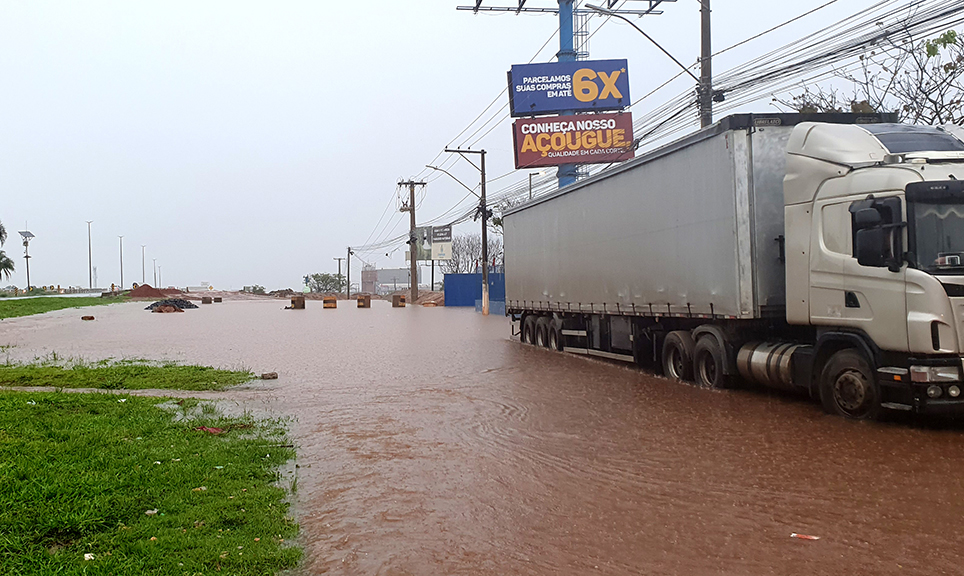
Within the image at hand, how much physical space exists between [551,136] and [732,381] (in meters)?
33.9

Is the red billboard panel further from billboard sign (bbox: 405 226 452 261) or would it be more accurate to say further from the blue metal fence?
billboard sign (bbox: 405 226 452 261)

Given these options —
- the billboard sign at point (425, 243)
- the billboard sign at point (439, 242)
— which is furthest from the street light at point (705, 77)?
the billboard sign at point (439, 242)

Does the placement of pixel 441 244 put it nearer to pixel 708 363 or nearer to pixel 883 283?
pixel 708 363

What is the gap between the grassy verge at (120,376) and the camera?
13.8 metres

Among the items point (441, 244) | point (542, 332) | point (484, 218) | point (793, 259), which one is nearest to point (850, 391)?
point (793, 259)

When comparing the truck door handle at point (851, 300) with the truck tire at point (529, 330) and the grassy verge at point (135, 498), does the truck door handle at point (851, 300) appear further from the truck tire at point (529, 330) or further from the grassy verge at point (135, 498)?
the truck tire at point (529, 330)

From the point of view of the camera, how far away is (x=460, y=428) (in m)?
10.3

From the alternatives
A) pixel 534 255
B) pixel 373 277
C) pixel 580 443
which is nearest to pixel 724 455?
pixel 580 443

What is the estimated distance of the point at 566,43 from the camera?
45.7 m

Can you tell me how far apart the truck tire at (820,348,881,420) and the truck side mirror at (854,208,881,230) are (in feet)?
5.02

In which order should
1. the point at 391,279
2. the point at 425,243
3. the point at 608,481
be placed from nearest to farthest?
the point at 608,481 → the point at 425,243 → the point at 391,279

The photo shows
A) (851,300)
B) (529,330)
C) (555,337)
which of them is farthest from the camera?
(529,330)

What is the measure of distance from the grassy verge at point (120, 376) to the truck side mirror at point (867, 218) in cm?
1007

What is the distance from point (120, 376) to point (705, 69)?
13100 mm
